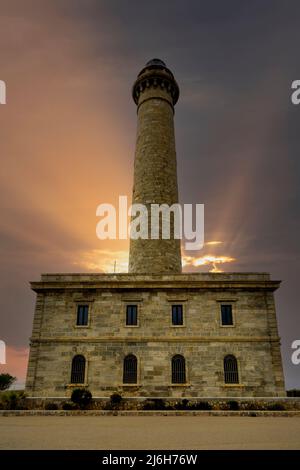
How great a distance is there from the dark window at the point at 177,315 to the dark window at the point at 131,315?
251cm

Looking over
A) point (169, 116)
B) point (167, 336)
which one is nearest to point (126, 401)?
point (167, 336)

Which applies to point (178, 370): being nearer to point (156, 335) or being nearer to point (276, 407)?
point (156, 335)

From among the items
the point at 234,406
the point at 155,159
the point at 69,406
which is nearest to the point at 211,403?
the point at 234,406

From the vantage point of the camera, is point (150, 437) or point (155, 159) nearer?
point (150, 437)

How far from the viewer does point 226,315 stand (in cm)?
2197

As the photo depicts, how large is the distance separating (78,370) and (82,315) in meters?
3.37

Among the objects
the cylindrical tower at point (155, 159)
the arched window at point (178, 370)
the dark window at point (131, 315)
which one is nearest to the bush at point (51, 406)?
the dark window at point (131, 315)

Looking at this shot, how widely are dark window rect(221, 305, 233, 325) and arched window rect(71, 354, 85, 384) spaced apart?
9308 millimetres

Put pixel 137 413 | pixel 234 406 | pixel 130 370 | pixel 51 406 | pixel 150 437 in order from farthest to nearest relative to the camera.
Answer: pixel 130 370
pixel 51 406
pixel 234 406
pixel 137 413
pixel 150 437

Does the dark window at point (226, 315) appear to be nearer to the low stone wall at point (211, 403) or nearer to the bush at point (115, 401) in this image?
the low stone wall at point (211, 403)

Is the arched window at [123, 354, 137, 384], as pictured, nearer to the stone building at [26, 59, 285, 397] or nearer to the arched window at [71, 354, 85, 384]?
the stone building at [26, 59, 285, 397]

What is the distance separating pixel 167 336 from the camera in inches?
840
